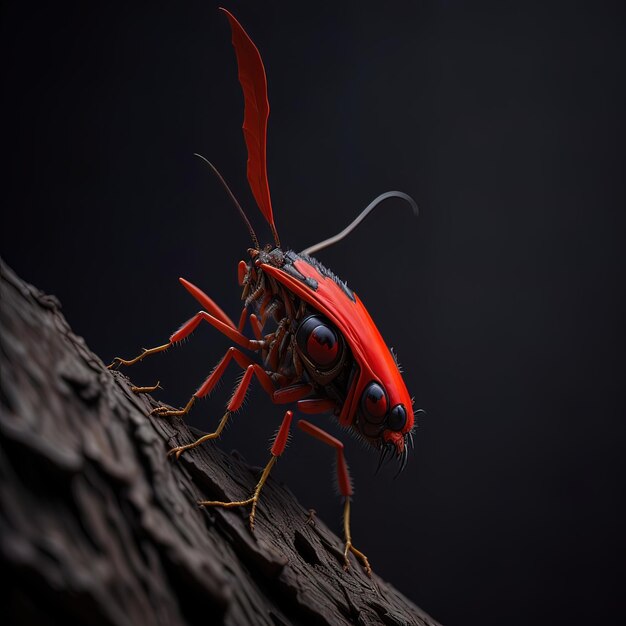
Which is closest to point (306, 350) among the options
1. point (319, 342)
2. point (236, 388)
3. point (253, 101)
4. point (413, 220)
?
point (319, 342)

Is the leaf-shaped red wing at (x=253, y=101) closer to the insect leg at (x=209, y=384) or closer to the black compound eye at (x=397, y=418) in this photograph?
the insect leg at (x=209, y=384)

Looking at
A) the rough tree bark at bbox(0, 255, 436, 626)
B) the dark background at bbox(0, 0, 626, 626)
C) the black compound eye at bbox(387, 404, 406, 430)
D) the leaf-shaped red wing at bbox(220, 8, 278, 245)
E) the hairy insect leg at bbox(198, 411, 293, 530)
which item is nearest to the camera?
the rough tree bark at bbox(0, 255, 436, 626)

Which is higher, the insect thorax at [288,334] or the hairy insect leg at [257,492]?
the insect thorax at [288,334]

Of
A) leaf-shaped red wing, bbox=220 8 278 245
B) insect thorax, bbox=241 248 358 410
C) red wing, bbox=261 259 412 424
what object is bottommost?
insect thorax, bbox=241 248 358 410

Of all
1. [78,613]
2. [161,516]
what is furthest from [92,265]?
[78,613]

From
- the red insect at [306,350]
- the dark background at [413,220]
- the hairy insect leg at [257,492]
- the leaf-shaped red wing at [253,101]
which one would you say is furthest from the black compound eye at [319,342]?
the dark background at [413,220]

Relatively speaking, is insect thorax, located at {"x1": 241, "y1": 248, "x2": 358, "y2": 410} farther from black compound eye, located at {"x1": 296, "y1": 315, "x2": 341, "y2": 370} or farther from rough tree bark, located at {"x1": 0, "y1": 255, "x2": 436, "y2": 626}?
rough tree bark, located at {"x1": 0, "y1": 255, "x2": 436, "y2": 626}

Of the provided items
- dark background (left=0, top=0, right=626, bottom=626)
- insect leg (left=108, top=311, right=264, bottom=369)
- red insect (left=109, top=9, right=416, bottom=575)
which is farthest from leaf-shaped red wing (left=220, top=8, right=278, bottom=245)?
dark background (left=0, top=0, right=626, bottom=626)
